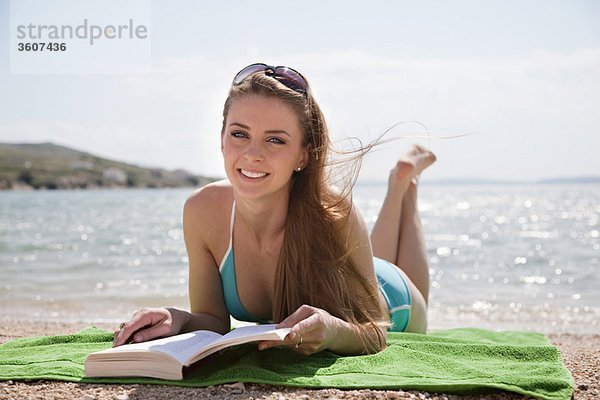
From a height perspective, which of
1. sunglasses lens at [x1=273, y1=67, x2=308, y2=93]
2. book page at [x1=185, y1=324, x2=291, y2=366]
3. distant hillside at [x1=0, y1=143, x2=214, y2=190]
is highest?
distant hillside at [x1=0, y1=143, x2=214, y2=190]

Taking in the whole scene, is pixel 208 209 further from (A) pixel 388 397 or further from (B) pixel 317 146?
(A) pixel 388 397

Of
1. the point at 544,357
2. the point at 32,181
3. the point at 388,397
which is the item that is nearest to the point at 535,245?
the point at 544,357

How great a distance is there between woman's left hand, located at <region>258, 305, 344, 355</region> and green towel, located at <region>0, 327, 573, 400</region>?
0.13m

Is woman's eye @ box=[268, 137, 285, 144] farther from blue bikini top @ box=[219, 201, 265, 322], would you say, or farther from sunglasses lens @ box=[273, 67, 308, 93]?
blue bikini top @ box=[219, 201, 265, 322]

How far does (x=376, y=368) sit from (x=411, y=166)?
272 cm

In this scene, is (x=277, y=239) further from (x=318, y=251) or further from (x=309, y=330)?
(x=309, y=330)

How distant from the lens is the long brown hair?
11.9 feet

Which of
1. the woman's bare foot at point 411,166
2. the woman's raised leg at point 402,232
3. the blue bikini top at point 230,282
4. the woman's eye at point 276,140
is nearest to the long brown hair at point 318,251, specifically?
the woman's eye at point 276,140

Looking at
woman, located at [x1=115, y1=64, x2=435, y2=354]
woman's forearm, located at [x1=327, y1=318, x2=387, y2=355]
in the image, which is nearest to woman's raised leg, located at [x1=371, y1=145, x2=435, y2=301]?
woman, located at [x1=115, y1=64, x2=435, y2=354]

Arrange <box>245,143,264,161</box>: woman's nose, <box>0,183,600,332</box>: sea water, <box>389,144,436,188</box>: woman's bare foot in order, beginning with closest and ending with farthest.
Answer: <box>245,143,264,161</box>: woman's nose → <box>389,144,436,188</box>: woman's bare foot → <box>0,183,600,332</box>: sea water

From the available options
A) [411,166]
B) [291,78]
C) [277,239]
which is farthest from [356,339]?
[411,166]

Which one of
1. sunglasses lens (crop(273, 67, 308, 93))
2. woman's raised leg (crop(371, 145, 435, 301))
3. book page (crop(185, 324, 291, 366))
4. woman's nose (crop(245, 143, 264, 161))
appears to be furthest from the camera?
woman's raised leg (crop(371, 145, 435, 301))

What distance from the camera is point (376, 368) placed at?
3281 mm

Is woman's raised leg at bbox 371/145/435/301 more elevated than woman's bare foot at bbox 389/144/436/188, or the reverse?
woman's bare foot at bbox 389/144/436/188
